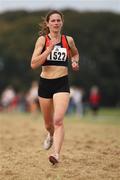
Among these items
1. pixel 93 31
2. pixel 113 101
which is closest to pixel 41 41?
pixel 113 101

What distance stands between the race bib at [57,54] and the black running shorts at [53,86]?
0.32 m

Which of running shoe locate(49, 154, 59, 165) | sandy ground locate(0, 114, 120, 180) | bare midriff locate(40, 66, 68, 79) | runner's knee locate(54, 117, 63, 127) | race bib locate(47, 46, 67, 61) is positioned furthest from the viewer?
bare midriff locate(40, 66, 68, 79)

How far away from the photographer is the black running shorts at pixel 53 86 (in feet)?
36.1

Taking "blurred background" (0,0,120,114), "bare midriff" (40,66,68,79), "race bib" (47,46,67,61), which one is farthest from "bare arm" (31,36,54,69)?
"blurred background" (0,0,120,114)

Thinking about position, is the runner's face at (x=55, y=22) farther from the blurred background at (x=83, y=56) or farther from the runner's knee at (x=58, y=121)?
the blurred background at (x=83, y=56)

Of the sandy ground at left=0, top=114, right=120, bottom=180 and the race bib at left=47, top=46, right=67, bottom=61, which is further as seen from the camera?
the race bib at left=47, top=46, right=67, bottom=61

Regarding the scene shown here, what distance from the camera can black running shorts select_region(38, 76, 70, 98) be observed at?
11.0 metres

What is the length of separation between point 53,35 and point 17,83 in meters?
58.4

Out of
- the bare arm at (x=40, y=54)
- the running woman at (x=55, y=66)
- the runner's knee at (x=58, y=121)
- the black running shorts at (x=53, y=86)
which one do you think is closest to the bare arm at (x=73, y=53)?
the running woman at (x=55, y=66)

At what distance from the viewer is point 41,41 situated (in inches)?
426

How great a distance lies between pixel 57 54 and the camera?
35.5 feet

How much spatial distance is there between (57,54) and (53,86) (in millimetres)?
518

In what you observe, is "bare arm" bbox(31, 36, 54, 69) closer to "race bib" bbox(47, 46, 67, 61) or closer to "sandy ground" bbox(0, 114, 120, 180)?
"race bib" bbox(47, 46, 67, 61)

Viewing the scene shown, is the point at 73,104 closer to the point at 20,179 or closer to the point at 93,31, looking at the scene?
the point at 20,179
